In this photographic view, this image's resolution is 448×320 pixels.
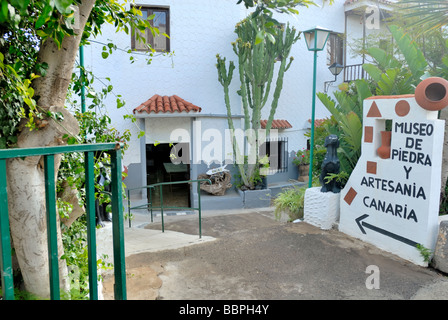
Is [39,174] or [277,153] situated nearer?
[39,174]

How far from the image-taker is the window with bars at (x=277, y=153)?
40.6 feet

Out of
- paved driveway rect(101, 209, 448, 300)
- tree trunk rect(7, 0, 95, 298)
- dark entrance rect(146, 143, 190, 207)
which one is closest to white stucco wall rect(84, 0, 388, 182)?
dark entrance rect(146, 143, 190, 207)

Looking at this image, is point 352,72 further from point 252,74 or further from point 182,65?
point 182,65

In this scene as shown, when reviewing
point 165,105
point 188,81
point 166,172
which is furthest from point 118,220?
point 166,172

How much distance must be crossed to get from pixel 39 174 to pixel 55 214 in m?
0.79

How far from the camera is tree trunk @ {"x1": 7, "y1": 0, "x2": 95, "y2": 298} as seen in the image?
83.4 inches

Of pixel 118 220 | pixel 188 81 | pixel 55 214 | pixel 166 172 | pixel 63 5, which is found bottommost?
pixel 166 172

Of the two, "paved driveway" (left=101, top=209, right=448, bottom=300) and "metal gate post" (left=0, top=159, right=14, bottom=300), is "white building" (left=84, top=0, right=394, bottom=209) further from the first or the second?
"metal gate post" (left=0, top=159, right=14, bottom=300)

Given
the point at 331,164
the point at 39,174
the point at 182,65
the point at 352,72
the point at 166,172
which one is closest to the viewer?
the point at 39,174

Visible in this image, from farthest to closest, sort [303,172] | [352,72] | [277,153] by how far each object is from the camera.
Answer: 1. [352,72]
2. [303,172]
3. [277,153]

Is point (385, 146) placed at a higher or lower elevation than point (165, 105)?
lower

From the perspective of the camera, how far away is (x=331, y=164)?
583cm

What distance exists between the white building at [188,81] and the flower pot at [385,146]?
6149mm

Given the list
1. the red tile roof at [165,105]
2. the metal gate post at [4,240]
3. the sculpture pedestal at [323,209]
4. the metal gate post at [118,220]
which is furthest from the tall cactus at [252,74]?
the metal gate post at [4,240]
